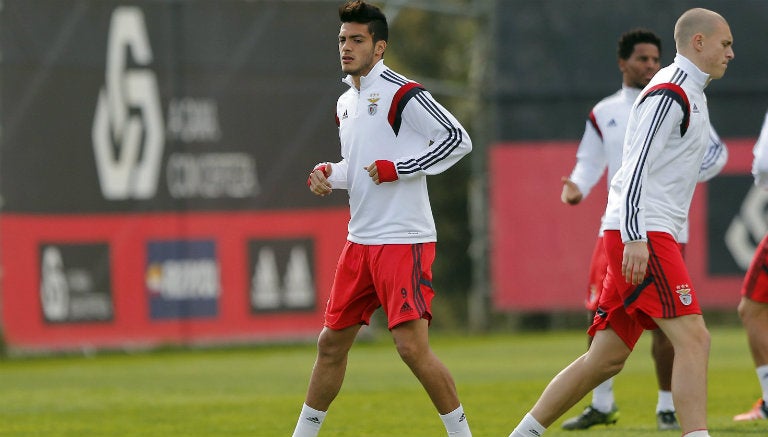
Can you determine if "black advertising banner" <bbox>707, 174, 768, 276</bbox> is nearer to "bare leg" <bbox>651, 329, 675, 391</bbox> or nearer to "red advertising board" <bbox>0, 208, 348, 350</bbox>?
"red advertising board" <bbox>0, 208, 348, 350</bbox>

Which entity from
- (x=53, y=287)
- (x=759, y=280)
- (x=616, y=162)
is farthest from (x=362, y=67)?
(x=53, y=287)

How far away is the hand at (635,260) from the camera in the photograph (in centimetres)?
731

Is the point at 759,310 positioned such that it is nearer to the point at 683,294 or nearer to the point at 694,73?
the point at 683,294

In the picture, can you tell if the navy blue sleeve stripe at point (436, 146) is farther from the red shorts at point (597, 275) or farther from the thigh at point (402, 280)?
the red shorts at point (597, 275)

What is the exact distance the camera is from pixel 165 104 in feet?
66.9

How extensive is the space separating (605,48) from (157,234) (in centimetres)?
783

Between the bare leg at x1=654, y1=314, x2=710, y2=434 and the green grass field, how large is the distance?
85.7 inches

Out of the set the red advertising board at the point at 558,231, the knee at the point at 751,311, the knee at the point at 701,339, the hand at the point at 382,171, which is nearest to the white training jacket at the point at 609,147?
the knee at the point at 751,311

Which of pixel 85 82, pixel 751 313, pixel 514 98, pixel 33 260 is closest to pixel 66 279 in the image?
pixel 33 260

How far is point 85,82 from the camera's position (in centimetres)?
1978

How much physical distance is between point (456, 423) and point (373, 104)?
1.71 meters

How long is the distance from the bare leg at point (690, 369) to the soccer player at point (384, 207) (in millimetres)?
1185

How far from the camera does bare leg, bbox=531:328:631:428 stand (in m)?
7.82

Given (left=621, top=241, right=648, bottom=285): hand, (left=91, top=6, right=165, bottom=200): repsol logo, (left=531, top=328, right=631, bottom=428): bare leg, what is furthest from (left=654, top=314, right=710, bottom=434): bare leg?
(left=91, top=6, right=165, bottom=200): repsol logo
